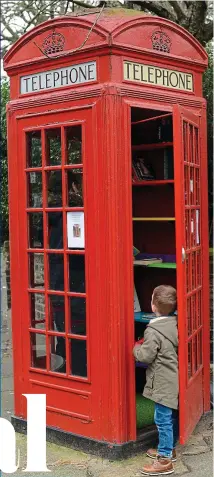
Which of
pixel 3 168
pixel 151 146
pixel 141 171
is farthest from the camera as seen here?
pixel 3 168

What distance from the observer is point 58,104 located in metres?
4.80

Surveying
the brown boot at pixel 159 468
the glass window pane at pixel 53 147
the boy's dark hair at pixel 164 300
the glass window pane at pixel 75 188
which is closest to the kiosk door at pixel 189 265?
the boy's dark hair at pixel 164 300

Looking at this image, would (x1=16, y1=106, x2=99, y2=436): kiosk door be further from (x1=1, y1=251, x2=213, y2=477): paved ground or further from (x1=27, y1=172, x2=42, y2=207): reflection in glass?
(x1=1, y1=251, x2=213, y2=477): paved ground

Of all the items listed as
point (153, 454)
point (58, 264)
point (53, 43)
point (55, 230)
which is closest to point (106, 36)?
point (53, 43)

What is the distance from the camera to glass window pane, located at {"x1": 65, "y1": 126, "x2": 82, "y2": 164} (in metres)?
4.69

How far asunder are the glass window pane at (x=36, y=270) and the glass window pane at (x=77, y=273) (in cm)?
32

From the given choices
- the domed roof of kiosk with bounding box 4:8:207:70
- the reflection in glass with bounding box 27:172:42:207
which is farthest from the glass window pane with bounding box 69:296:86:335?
the domed roof of kiosk with bounding box 4:8:207:70

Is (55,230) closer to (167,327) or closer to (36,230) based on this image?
(36,230)

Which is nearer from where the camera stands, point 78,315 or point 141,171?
point 78,315

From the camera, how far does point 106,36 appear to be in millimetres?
4461

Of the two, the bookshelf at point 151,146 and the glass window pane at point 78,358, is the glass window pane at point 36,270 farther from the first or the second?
the bookshelf at point 151,146

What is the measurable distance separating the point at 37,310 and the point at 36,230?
62cm

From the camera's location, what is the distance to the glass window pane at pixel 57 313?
4.87m

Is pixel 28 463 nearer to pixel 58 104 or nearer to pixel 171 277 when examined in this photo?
pixel 171 277
